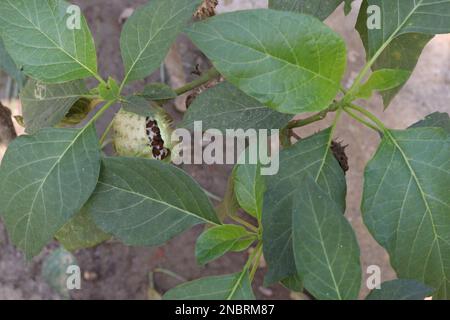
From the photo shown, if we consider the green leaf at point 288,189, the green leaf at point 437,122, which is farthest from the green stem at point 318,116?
the green leaf at point 437,122

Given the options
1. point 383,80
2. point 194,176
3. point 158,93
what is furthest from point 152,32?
point 194,176

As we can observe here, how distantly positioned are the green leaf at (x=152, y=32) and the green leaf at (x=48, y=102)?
92 mm

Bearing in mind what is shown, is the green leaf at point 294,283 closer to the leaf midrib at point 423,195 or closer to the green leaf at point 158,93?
the leaf midrib at point 423,195

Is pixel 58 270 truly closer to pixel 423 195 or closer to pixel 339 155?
pixel 339 155

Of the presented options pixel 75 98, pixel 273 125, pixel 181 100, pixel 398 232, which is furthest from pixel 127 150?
pixel 181 100

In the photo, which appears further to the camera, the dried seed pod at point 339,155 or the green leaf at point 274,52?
the dried seed pod at point 339,155

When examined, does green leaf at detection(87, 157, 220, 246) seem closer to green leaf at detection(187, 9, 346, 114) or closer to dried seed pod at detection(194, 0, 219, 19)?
green leaf at detection(187, 9, 346, 114)

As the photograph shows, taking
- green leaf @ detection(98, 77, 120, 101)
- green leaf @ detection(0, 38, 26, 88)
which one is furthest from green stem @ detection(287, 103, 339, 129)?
green leaf @ detection(0, 38, 26, 88)

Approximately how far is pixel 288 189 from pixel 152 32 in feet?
0.88

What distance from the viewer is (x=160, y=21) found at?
2.49ft

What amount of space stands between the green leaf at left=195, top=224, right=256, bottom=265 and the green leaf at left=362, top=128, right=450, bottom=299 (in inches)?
6.5

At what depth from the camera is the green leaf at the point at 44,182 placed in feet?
2.42

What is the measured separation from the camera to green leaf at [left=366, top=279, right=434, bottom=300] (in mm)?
636

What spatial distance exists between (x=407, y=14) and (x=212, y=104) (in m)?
0.28
